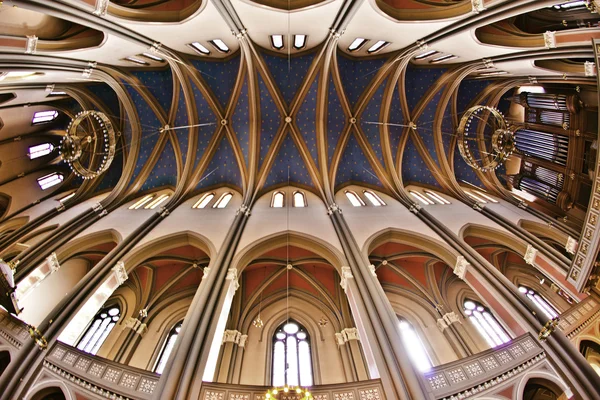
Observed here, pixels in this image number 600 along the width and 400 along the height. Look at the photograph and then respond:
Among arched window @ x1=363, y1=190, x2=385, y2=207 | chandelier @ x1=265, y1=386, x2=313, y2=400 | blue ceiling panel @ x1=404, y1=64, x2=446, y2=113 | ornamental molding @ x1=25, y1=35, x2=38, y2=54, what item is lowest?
chandelier @ x1=265, y1=386, x2=313, y2=400

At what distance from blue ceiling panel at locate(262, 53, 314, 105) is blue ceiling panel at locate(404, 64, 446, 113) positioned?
4.87 m

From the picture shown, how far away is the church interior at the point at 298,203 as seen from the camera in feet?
23.9

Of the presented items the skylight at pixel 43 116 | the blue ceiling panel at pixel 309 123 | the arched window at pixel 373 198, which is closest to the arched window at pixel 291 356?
the arched window at pixel 373 198

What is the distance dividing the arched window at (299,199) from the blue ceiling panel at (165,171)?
19.8 feet

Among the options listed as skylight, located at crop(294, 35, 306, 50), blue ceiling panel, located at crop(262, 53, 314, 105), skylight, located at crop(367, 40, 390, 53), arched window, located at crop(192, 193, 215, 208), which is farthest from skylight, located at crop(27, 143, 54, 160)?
skylight, located at crop(367, 40, 390, 53)

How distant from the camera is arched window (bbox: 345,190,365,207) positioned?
14316 millimetres

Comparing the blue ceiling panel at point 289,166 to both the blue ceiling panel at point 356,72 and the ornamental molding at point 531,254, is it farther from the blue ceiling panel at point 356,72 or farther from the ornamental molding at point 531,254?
the ornamental molding at point 531,254

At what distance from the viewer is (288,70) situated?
15.6 m

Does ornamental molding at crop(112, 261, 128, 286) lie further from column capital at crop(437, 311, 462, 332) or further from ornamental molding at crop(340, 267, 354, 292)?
column capital at crop(437, 311, 462, 332)

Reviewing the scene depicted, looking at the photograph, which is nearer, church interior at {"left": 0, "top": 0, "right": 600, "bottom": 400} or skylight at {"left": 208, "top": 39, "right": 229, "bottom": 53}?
church interior at {"left": 0, "top": 0, "right": 600, "bottom": 400}

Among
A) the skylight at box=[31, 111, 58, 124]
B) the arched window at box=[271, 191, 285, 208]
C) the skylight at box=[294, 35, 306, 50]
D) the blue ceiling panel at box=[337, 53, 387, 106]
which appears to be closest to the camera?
the skylight at box=[294, 35, 306, 50]

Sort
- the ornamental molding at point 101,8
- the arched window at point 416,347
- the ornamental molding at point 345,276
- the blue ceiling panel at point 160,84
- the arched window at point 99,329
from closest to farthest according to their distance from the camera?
1. the ornamental molding at point 101,8
2. the ornamental molding at point 345,276
3. the arched window at point 416,347
4. the arched window at point 99,329
5. the blue ceiling panel at point 160,84

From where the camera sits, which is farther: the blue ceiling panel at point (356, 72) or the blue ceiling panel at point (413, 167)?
the blue ceiling panel at point (413, 167)

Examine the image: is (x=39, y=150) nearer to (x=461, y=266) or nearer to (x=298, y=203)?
(x=298, y=203)
